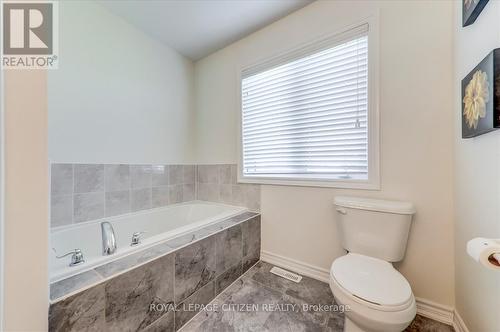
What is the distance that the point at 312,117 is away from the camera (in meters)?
1.77

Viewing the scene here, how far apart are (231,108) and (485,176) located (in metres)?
2.05

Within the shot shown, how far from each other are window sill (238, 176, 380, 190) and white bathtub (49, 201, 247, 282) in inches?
13.9

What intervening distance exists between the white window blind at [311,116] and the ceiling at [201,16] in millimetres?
451

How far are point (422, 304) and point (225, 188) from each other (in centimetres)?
190

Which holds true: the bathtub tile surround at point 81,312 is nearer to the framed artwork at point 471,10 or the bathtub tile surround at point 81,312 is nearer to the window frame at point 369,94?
the window frame at point 369,94

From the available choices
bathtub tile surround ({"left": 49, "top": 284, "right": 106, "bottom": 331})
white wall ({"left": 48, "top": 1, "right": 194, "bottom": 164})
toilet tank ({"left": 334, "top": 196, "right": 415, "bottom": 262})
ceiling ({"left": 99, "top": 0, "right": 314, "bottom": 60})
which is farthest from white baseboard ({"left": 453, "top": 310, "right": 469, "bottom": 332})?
white wall ({"left": 48, "top": 1, "right": 194, "bottom": 164})

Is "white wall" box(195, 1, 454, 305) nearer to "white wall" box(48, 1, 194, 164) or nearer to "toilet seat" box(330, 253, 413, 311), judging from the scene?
"toilet seat" box(330, 253, 413, 311)

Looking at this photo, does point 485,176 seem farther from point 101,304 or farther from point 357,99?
point 101,304

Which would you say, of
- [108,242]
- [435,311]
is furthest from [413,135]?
[108,242]

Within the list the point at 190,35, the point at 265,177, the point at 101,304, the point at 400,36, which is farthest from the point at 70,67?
the point at 400,36

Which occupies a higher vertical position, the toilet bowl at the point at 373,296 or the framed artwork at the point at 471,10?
the framed artwork at the point at 471,10

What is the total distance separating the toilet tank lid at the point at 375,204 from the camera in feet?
4.12

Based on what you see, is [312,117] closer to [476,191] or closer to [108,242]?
[476,191]

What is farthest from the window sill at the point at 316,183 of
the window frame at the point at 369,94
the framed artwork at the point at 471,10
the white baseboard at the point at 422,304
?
the framed artwork at the point at 471,10
